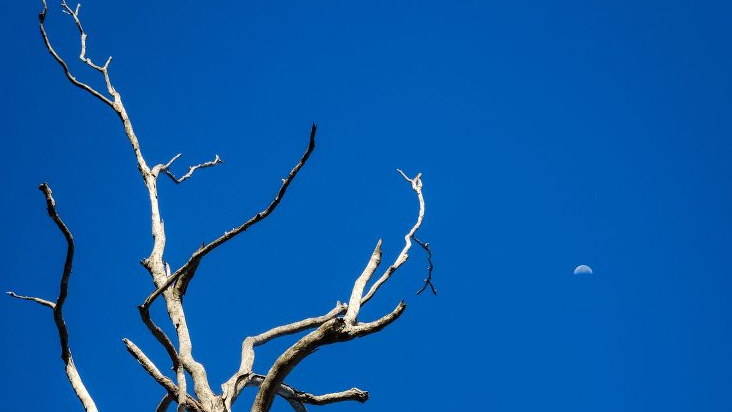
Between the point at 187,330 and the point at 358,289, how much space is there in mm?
1059

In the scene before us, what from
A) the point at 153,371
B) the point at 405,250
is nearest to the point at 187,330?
the point at 153,371

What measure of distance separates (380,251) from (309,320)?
90 centimetres

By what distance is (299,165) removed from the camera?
3.15 m

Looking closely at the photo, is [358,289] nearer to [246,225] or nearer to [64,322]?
[246,225]

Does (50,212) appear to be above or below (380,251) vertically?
below

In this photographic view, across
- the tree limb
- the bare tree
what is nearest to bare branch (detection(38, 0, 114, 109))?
the bare tree

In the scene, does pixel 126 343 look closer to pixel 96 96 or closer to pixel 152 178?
pixel 152 178

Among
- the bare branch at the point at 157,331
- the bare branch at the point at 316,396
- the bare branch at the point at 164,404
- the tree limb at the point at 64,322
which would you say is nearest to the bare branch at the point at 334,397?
the bare branch at the point at 316,396

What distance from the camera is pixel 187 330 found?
3852 mm

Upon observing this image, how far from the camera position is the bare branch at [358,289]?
3.73m

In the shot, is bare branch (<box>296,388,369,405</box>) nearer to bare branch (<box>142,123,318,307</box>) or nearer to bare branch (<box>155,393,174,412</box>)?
bare branch (<box>155,393,174,412</box>)

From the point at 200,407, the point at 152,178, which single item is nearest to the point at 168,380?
the point at 200,407

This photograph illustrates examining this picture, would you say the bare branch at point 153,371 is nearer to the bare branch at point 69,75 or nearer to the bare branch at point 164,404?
the bare branch at point 164,404

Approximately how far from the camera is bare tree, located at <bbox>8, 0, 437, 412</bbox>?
3.29 meters
